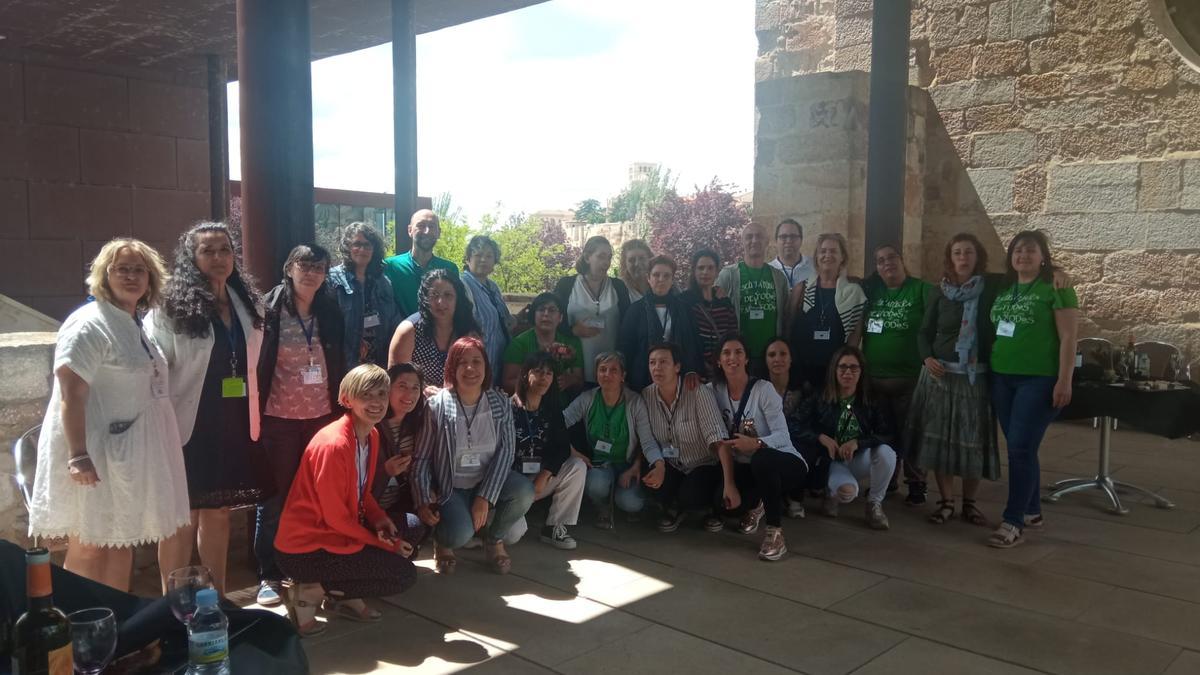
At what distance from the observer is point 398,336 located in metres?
3.99

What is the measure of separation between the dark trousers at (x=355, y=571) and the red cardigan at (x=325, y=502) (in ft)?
0.09

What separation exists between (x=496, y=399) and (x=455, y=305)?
20.2 inches

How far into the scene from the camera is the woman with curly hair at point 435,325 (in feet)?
13.4

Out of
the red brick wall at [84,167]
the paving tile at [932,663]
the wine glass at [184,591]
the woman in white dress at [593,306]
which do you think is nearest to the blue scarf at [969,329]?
the woman in white dress at [593,306]

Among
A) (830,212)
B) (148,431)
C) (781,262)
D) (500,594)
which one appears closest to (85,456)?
(148,431)

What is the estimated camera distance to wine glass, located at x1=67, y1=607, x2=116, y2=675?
1656 millimetres

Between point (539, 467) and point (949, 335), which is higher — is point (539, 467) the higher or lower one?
the lower one

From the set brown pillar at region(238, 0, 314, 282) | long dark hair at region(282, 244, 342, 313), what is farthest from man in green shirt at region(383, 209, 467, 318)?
long dark hair at region(282, 244, 342, 313)

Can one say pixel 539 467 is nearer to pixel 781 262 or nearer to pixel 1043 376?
pixel 781 262

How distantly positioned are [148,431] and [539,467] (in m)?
1.75

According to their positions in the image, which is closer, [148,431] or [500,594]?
[148,431]

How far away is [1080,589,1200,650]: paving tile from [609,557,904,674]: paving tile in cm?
85

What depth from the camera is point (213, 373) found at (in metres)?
3.11

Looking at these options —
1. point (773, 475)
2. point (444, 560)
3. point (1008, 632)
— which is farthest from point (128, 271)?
point (1008, 632)
